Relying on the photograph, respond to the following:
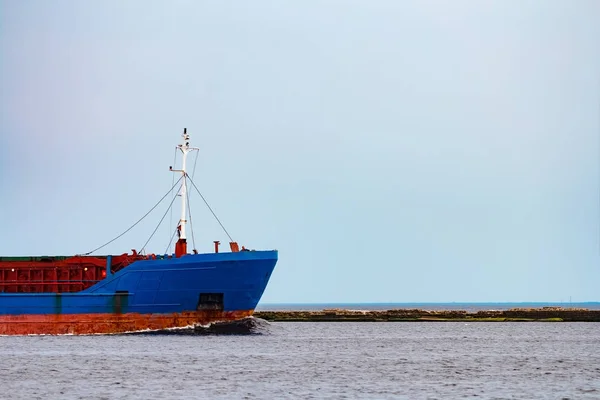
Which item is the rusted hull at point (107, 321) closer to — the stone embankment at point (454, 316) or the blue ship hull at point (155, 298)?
the blue ship hull at point (155, 298)

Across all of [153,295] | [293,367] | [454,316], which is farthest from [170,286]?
[454,316]

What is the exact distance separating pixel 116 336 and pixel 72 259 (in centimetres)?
550

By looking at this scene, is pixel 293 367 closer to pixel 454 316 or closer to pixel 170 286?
pixel 170 286

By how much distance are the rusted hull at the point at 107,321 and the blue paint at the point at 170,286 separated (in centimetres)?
37

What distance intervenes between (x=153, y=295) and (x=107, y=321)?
351 centimetres

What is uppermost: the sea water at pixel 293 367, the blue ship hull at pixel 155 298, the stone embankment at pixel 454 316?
the blue ship hull at pixel 155 298

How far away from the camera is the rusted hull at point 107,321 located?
58.7m

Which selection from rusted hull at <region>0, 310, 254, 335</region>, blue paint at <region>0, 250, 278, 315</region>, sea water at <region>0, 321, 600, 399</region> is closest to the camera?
sea water at <region>0, 321, 600, 399</region>

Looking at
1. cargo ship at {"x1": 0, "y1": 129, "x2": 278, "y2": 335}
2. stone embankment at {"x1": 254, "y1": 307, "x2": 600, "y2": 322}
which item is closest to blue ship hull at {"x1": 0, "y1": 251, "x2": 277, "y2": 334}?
cargo ship at {"x1": 0, "y1": 129, "x2": 278, "y2": 335}

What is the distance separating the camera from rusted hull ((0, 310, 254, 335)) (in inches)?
2309

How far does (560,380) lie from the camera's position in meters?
38.8

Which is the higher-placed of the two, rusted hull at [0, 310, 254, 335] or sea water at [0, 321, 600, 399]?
rusted hull at [0, 310, 254, 335]

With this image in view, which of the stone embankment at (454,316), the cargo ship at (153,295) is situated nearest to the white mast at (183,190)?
the cargo ship at (153,295)

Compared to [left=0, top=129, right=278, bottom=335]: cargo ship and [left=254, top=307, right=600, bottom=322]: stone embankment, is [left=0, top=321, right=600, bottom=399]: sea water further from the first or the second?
[left=254, top=307, right=600, bottom=322]: stone embankment
